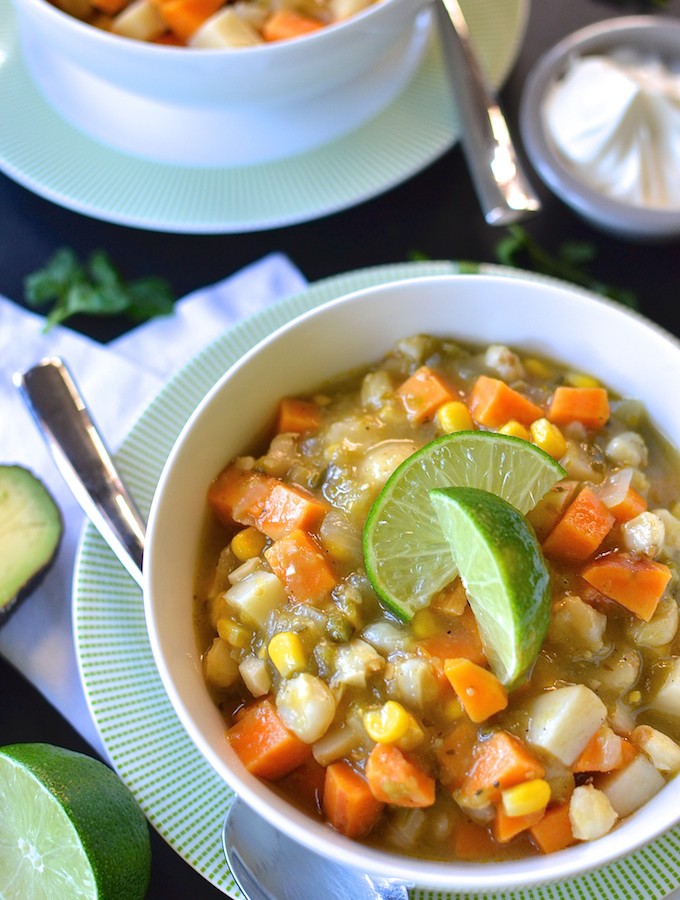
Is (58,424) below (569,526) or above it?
above

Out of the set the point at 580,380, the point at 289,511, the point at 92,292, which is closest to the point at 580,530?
the point at 580,380

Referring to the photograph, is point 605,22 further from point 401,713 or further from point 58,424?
point 401,713

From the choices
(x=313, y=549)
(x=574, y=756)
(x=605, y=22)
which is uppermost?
(x=605, y=22)

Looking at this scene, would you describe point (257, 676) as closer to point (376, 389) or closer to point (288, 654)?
point (288, 654)

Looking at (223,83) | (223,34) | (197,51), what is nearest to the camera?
(197,51)

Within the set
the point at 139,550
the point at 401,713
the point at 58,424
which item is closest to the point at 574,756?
the point at 401,713

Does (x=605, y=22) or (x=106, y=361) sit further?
(x=605, y=22)

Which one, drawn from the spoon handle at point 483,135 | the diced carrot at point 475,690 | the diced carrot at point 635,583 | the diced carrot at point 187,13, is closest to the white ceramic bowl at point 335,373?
the diced carrot at point 475,690
